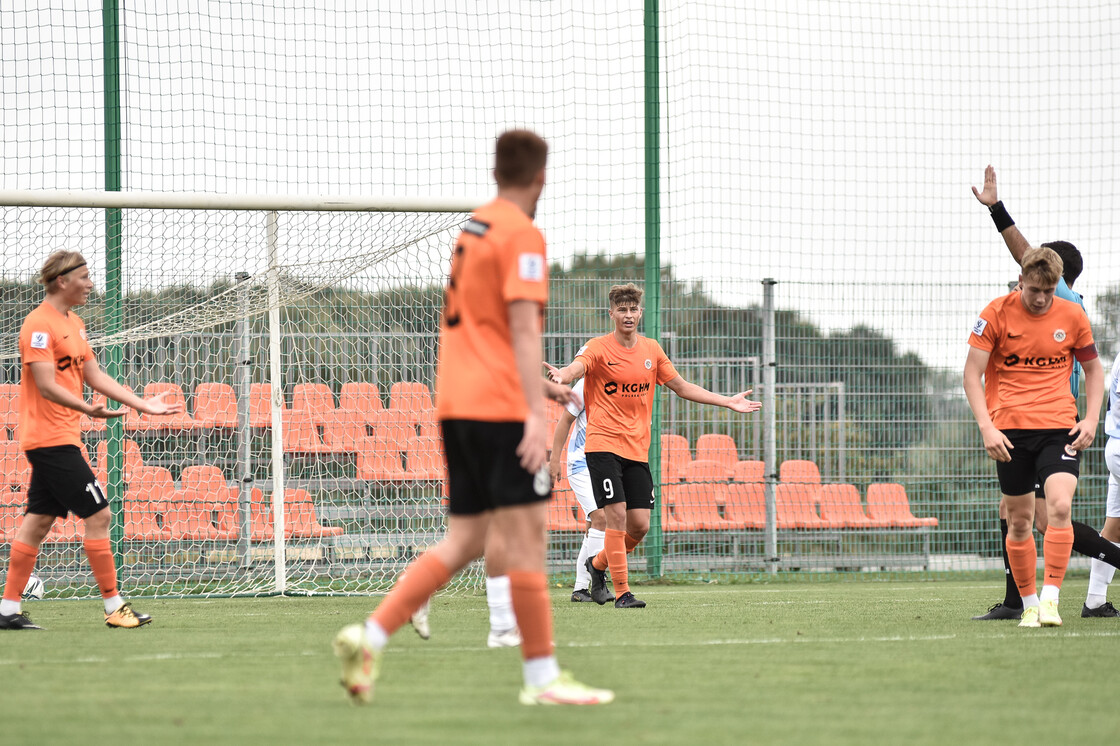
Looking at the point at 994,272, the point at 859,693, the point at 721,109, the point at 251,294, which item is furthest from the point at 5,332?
the point at 994,272

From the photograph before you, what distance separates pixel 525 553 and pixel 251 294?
684 centimetres

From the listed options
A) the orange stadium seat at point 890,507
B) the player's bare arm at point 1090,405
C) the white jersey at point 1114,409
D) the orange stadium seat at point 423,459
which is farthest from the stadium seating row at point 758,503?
the player's bare arm at point 1090,405

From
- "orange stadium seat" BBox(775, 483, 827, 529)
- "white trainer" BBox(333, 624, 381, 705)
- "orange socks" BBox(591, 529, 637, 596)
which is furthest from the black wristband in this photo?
"orange stadium seat" BBox(775, 483, 827, 529)

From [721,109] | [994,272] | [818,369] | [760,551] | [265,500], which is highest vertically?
[721,109]

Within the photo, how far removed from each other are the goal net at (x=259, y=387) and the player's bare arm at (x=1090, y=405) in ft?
17.0

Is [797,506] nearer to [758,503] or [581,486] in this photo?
[758,503]

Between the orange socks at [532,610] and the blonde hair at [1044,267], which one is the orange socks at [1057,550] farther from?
the orange socks at [532,610]

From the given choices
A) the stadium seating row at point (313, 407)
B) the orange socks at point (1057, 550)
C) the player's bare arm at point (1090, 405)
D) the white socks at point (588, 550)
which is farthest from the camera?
the stadium seating row at point (313, 407)

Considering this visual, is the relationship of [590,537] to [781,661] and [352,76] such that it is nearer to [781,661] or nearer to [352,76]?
[781,661]

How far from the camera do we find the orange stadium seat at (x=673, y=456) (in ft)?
40.7

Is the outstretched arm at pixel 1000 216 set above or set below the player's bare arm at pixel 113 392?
above

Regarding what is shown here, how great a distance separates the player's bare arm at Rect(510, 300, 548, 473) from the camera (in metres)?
3.83

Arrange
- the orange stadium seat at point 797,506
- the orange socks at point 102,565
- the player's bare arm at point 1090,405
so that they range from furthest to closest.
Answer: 1. the orange stadium seat at point 797,506
2. the orange socks at point 102,565
3. the player's bare arm at point 1090,405

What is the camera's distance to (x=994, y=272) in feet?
43.7
